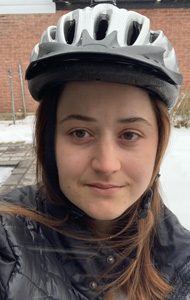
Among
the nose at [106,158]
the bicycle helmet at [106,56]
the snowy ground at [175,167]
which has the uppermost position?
the bicycle helmet at [106,56]

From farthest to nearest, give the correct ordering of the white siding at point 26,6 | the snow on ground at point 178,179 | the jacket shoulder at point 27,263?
1. the white siding at point 26,6
2. the snow on ground at point 178,179
3. the jacket shoulder at point 27,263

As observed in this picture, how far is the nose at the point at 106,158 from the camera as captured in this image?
98 cm

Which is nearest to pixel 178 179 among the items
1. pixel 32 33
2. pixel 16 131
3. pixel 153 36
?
pixel 153 36

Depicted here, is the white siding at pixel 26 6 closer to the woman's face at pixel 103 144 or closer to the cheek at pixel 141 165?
the woman's face at pixel 103 144

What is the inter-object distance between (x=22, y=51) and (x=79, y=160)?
7.78m

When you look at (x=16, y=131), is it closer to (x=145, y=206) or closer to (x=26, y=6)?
(x=26, y=6)

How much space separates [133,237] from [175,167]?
3.47 meters

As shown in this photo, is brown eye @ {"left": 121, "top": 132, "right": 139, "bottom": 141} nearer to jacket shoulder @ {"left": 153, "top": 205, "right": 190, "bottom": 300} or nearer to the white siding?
jacket shoulder @ {"left": 153, "top": 205, "right": 190, "bottom": 300}

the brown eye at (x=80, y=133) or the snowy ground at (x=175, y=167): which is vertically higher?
the brown eye at (x=80, y=133)

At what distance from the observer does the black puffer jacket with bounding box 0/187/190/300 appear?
2.93 ft

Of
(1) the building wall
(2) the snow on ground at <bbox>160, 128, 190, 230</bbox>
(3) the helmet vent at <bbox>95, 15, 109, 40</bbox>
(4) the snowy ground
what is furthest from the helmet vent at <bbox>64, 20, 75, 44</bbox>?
(1) the building wall

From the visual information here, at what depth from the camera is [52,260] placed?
1.04 meters

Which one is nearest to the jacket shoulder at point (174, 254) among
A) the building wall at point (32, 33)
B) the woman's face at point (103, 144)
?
the woman's face at point (103, 144)

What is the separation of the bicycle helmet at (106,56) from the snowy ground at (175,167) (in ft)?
2.24
